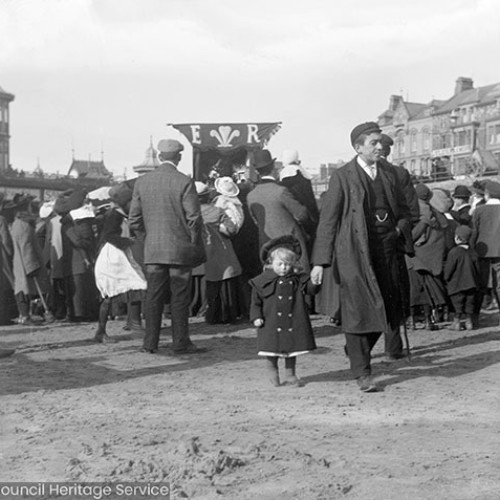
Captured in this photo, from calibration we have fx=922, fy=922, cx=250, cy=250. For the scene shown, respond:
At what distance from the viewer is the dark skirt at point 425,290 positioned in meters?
10.2

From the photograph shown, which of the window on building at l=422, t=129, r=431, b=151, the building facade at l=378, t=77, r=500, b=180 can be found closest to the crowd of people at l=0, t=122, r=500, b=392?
the building facade at l=378, t=77, r=500, b=180

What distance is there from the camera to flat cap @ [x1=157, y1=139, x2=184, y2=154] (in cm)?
841

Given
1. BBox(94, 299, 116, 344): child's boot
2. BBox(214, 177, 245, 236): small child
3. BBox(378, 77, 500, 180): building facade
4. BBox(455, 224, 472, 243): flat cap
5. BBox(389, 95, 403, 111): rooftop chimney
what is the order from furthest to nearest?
BBox(389, 95, 403, 111): rooftop chimney < BBox(378, 77, 500, 180): building facade < BBox(214, 177, 245, 236): small child < BBox(455, 224, 472, 243): flat cap < BBox(94, 299, 116, 344): child's boot

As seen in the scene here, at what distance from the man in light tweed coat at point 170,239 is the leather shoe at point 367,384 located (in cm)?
232

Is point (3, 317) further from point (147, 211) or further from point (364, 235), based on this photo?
point (364, 235)

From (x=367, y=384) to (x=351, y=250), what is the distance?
3.15 ft

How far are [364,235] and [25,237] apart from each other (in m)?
6.20

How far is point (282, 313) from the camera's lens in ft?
21.9

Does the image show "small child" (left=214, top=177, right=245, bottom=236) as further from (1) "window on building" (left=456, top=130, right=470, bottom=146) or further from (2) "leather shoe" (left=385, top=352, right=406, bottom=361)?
(1) "window on building" (left=456, top=130, right=470, bottom=146)

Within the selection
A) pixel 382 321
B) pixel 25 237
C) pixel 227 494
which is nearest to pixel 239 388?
pixel 382 321

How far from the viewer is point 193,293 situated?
1195 centimetres

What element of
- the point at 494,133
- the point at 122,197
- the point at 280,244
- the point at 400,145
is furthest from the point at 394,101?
the point at 280,244

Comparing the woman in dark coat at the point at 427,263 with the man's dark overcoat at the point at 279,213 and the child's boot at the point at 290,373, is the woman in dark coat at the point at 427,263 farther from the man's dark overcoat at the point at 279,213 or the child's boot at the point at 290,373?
the child's boot at the point at 290,373

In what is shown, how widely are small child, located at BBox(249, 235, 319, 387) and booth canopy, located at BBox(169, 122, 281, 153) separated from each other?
Answer: 9642 mm
